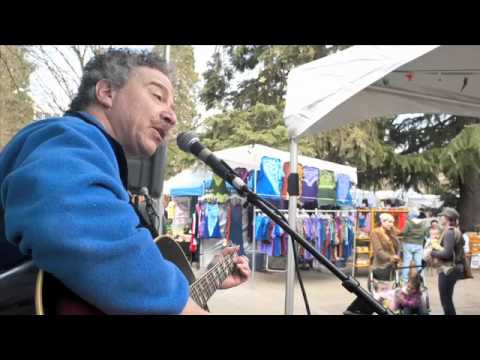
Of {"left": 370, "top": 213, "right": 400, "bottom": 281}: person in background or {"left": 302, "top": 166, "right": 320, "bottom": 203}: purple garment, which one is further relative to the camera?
{"left": 302, "top": 166, "right": 320, "bottom": 203}: purple garment

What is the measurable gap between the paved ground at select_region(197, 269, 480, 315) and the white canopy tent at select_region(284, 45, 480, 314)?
8.61ft

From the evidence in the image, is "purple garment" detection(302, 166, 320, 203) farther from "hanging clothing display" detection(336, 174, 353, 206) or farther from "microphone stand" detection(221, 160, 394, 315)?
"microphone stand" detection(221, 160, 394, 315)

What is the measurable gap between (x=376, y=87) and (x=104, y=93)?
3048 millimetres

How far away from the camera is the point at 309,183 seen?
852 cm

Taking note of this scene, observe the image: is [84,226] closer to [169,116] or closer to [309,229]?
[169,116]

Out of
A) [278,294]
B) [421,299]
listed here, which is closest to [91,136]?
[421,299]

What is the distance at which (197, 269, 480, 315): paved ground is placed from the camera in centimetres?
591

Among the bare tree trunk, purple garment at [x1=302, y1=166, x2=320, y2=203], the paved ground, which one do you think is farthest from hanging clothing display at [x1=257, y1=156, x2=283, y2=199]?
the bare tree trunk

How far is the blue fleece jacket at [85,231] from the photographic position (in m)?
0.70

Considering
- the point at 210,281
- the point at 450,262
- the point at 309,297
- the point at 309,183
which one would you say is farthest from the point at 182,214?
the point at 210,281

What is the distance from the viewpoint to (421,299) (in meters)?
5.31

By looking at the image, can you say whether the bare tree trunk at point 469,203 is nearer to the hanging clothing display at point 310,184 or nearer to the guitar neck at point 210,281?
the hanging clothing display at point 310,184
